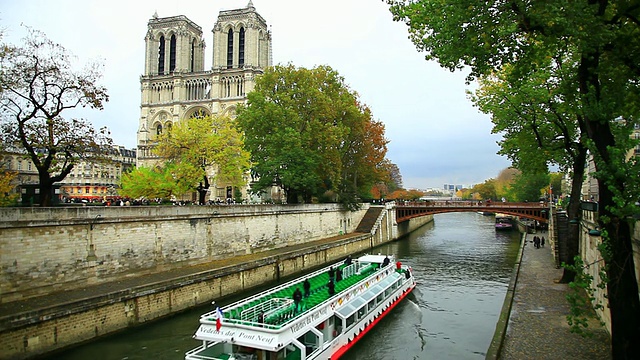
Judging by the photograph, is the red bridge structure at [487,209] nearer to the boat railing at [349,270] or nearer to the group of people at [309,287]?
the boat railing at [349,270]

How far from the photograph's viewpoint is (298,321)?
13484 millimetres

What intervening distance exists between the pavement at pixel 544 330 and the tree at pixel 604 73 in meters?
3.34

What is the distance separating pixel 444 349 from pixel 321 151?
26180 millimetres

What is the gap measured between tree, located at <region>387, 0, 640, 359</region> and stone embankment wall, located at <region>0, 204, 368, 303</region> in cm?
1652

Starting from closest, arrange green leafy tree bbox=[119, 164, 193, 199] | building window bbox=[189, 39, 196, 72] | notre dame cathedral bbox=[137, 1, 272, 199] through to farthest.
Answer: green leafy tree bbox=[119, 164, 193, 199]
notre dame cathedral bbox=[137, 1, 272, 199]
building window bbox=[189, 39, 196, 72]

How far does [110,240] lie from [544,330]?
59.6ft

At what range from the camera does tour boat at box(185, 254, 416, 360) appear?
42.0 ft

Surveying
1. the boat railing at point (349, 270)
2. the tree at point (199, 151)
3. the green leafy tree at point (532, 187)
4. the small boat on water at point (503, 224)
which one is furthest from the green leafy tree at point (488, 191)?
the boat railing at point (349, 270)

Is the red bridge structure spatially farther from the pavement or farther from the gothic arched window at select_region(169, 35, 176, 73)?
the gothic arched window at select_region(169, 35, 176, 73)

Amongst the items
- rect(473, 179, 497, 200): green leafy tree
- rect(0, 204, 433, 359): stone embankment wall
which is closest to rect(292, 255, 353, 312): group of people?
rect(0, 204, 433, 359): stone embankment wall

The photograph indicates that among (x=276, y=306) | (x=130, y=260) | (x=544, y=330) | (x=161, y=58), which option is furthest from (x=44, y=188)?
(x=161, y=58)

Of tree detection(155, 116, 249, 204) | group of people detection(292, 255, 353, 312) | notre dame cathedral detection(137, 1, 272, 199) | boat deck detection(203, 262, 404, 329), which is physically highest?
notre dame cathedral detection(137, 1, 272, 199)

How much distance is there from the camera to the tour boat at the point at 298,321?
12812 mm

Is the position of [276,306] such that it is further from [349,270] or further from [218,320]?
[349,270]
